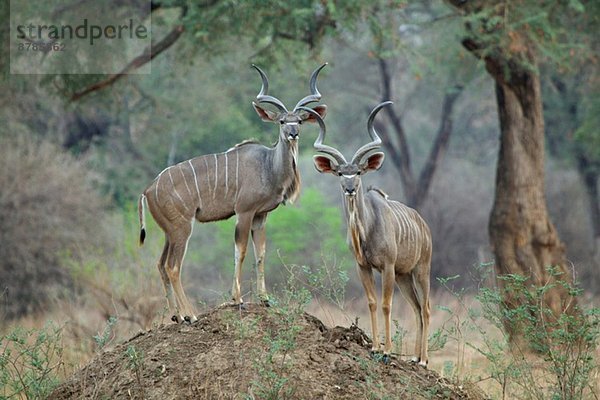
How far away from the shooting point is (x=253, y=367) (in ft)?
21.5

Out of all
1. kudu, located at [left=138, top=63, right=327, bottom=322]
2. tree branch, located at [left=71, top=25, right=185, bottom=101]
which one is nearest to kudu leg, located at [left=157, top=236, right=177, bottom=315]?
kudu, located at [left=138, top=63, right=327, bottom=322]

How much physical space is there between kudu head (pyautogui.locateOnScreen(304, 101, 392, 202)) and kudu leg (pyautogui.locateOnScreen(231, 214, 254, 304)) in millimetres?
730

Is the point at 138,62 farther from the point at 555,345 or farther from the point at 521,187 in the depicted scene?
the point at 555,345

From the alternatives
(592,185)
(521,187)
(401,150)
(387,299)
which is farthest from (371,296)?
(401,150)

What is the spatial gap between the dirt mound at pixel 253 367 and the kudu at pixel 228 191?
0.62 m

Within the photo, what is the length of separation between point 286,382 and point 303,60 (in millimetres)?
8074

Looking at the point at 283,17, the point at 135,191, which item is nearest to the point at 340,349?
the point at 283,17

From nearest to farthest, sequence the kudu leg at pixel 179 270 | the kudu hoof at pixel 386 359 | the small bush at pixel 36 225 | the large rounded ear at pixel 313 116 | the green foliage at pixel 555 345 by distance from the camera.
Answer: the green foliage at pixel 555 345 → the kudu hoof at pixel 386 359 → the kudu leg at pixel 179 270 → the large rounded ear at pixel 313 116 → the small bush at pixel 36 225

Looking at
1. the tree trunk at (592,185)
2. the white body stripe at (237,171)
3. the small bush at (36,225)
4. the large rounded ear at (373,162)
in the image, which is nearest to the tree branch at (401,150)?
the tree trunk at (592,185)

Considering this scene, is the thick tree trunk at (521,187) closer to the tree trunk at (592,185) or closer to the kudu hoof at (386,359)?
the kudu hoof at (386,359)

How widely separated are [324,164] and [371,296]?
0.99m

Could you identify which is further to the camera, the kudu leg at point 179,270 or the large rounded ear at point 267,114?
the large rounded ear at point 267,114

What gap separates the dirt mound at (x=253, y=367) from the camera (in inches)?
256

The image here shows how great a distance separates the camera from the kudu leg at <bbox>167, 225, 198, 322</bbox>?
739 cm
